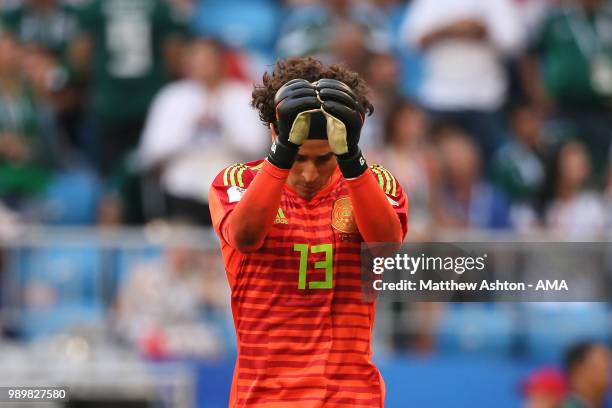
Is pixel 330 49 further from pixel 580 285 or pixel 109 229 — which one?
pixel 580 285

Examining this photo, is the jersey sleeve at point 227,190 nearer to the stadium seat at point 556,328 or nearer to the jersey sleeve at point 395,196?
the jersey sleeve at point 395,196

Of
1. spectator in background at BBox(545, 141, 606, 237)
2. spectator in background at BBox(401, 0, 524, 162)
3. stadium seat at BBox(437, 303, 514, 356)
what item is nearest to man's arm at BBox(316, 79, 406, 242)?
stadium seat at BBox(437, 303, 514, 356)

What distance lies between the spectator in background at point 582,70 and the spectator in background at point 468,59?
39cm

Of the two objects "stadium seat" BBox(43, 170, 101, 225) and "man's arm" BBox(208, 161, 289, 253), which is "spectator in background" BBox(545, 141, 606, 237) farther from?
"man's arm" BBox(208, 161, 289, 253)

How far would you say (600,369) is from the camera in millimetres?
8062

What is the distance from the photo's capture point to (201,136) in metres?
9.26

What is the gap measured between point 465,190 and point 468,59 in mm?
1168

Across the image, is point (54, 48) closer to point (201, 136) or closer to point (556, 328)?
point (201, 136)

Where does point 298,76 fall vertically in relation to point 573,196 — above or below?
below

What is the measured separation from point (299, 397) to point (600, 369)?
14.0 feet

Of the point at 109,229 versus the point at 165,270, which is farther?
the point at 109,229

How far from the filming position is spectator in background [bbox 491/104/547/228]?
9711 millimetres

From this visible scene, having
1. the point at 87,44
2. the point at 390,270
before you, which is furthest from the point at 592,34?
the point at 390,270

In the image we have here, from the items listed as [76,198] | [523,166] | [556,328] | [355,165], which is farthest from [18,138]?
[355,165]
